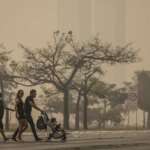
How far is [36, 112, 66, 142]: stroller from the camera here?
25.6 m

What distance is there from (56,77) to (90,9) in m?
82.6

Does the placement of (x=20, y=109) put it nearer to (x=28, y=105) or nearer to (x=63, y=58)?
(x=28, y=105)

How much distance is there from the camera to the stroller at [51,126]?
2564 cm

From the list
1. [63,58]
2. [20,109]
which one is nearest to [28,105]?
[20,109]

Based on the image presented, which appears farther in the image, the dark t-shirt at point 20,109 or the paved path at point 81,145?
the dark t-shirt at point 20,109

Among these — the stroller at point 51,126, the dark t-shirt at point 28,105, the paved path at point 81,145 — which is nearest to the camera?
the paved path at point 81,145

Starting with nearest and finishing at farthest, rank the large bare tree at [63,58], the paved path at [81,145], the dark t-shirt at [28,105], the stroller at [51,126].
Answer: the paved path at [81,145]
the dark t-shirt at [28,105]
the stroller at [51,126]
the large bare tree at [63,58]

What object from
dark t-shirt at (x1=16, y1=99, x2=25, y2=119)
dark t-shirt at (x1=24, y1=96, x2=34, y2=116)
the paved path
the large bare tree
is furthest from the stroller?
the large bare tree

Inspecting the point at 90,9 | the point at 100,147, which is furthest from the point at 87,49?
the point at 90,9

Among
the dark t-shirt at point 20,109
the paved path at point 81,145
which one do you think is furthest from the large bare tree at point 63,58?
the dark t-shirt at point 20,109

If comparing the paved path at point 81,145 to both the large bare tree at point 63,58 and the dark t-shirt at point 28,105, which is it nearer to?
the dark t-shirt at point 28,105

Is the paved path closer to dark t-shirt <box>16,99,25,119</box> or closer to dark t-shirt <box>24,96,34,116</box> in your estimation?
dark t-shirt <box>16,99,25,119</box>

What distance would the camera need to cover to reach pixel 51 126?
26078 millimetres

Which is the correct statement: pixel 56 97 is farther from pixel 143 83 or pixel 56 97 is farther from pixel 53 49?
pixel 53 49
